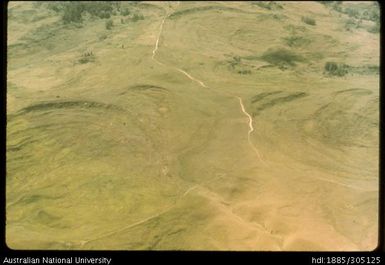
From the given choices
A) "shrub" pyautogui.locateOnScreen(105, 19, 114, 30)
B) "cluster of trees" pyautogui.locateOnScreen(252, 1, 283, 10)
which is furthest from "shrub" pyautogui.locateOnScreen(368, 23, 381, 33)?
"shrub" pyautogui.locateOnScreen(105, 19, 114, 30)

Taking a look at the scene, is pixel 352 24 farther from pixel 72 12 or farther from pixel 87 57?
pixel 72 12

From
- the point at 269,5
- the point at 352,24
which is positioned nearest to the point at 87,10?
the point at 269,5

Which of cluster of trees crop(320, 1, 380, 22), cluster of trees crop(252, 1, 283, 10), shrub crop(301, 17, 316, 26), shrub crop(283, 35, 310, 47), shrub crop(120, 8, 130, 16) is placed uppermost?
cluster of trees crop(320, 1, 380, 22)

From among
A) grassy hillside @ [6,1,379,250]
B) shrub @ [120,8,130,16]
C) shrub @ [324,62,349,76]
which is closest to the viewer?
grassy hillside @ [6,1,379,250]

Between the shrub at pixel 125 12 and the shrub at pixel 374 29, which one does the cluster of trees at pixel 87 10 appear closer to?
the shrub at pixel 125 12

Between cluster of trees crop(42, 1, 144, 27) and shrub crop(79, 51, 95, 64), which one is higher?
cluster of trees crop(42, 1, 144, 27)

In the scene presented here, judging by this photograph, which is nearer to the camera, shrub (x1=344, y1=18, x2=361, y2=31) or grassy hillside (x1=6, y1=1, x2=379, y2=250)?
grassy hillside (x1=6, y1=1, x2=379, y2=250)

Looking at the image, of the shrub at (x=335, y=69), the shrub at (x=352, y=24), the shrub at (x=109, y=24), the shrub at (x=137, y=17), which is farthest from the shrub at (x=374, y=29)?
the shrub at (x=109, y=24)

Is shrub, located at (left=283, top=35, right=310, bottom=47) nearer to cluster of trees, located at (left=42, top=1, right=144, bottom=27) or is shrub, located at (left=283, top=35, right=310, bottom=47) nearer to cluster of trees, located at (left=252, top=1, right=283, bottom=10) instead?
cluster of trees, located at (left=252, top=1, right=283, bottom=10)
